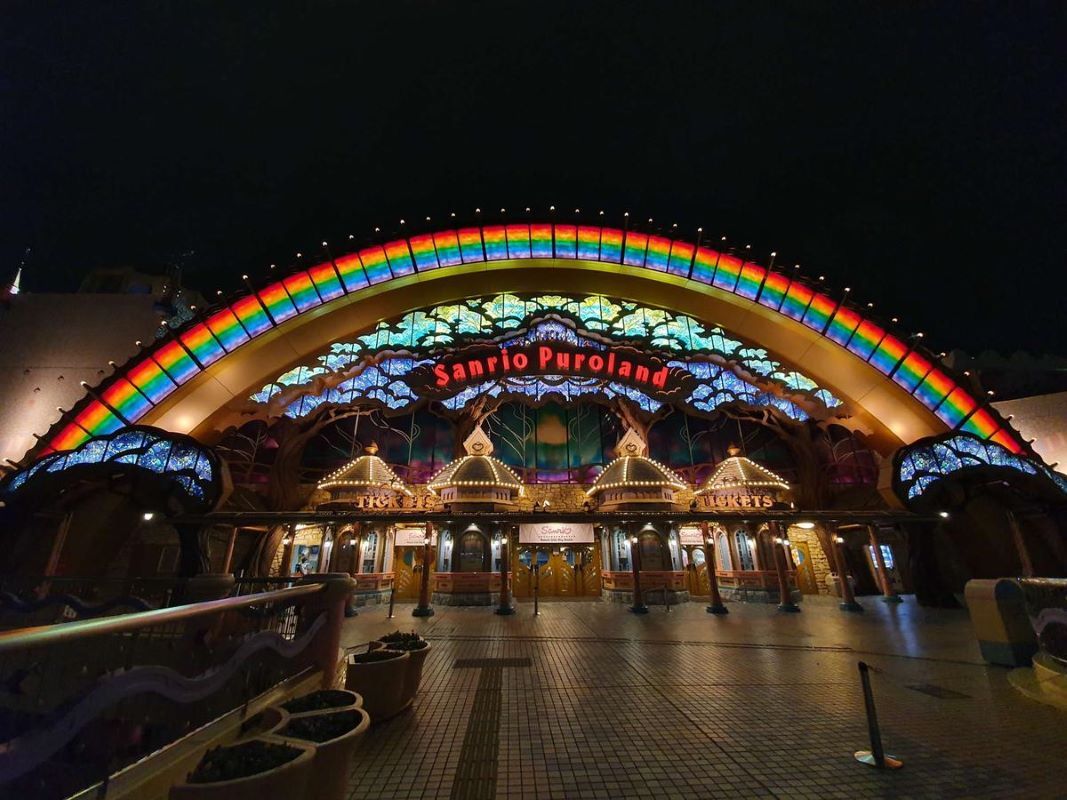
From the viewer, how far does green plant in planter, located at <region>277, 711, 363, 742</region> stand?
3.54m

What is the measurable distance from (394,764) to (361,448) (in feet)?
76.4

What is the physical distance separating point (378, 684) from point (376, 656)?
472mm

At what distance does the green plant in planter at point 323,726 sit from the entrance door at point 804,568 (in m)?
29.7

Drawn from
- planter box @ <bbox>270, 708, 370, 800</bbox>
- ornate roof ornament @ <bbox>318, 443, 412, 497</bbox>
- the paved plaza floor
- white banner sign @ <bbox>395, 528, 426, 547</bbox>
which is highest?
ornate roof ornament @ <bbox>318, 443, 412, 497</bbox>

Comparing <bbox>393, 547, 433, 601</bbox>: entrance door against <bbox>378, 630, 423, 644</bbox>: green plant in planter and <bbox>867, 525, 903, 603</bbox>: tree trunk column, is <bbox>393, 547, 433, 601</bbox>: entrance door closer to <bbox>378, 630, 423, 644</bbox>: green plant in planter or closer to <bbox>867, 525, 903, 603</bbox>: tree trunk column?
<bbox>378, 630, 423, 644</bbox>: green plant in planter

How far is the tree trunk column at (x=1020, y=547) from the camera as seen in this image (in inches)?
705

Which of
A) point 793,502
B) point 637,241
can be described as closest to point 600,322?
point 637,241

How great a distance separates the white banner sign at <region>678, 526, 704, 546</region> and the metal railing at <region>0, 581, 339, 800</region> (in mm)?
22092

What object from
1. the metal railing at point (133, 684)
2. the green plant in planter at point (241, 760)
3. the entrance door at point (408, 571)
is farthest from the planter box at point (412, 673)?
the entrance door at point (408, 571)

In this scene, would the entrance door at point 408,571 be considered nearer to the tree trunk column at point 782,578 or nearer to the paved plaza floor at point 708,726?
the paved plaza floor at point 708,726

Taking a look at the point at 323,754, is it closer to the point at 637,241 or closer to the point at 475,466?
the point at 475,466

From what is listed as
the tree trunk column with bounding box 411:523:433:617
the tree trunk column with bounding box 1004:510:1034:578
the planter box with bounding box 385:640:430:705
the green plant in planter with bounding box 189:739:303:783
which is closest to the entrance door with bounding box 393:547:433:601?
the tree trunk column with bounding box 411:523:433:617

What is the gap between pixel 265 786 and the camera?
2.72m

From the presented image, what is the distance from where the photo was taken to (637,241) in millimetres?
24875
